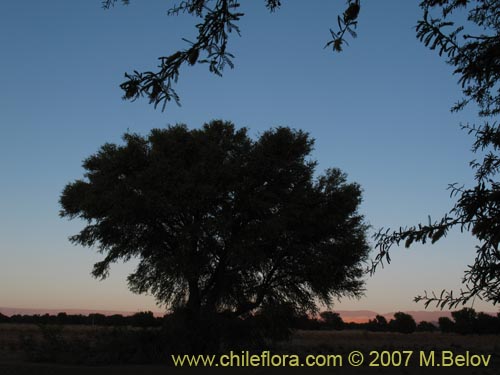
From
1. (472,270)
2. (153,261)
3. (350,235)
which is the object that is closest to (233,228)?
(153,261)

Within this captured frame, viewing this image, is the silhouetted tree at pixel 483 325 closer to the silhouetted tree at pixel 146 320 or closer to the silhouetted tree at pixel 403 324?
the silhouetted tree at pixel 403 324

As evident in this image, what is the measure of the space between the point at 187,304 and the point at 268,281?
13.1 feet

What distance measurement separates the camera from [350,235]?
2512 centimetres

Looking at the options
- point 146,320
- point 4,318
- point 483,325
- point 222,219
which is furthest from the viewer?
point 4,318

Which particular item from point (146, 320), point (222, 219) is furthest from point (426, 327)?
A: point (222, 219)

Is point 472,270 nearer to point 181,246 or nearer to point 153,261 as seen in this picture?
point 181,246

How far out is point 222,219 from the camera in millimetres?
22625

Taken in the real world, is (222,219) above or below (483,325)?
above

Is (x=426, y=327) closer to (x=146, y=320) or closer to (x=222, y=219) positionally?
(x=146, y=320)

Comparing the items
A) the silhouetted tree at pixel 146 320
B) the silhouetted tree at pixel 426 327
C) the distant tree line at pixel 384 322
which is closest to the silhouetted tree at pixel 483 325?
the distant tree line at pixel 384 322

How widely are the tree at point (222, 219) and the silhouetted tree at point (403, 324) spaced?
2272 inches

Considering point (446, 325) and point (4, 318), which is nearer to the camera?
point (446, 325)

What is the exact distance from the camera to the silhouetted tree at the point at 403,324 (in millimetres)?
77875

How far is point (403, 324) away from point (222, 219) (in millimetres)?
64012
